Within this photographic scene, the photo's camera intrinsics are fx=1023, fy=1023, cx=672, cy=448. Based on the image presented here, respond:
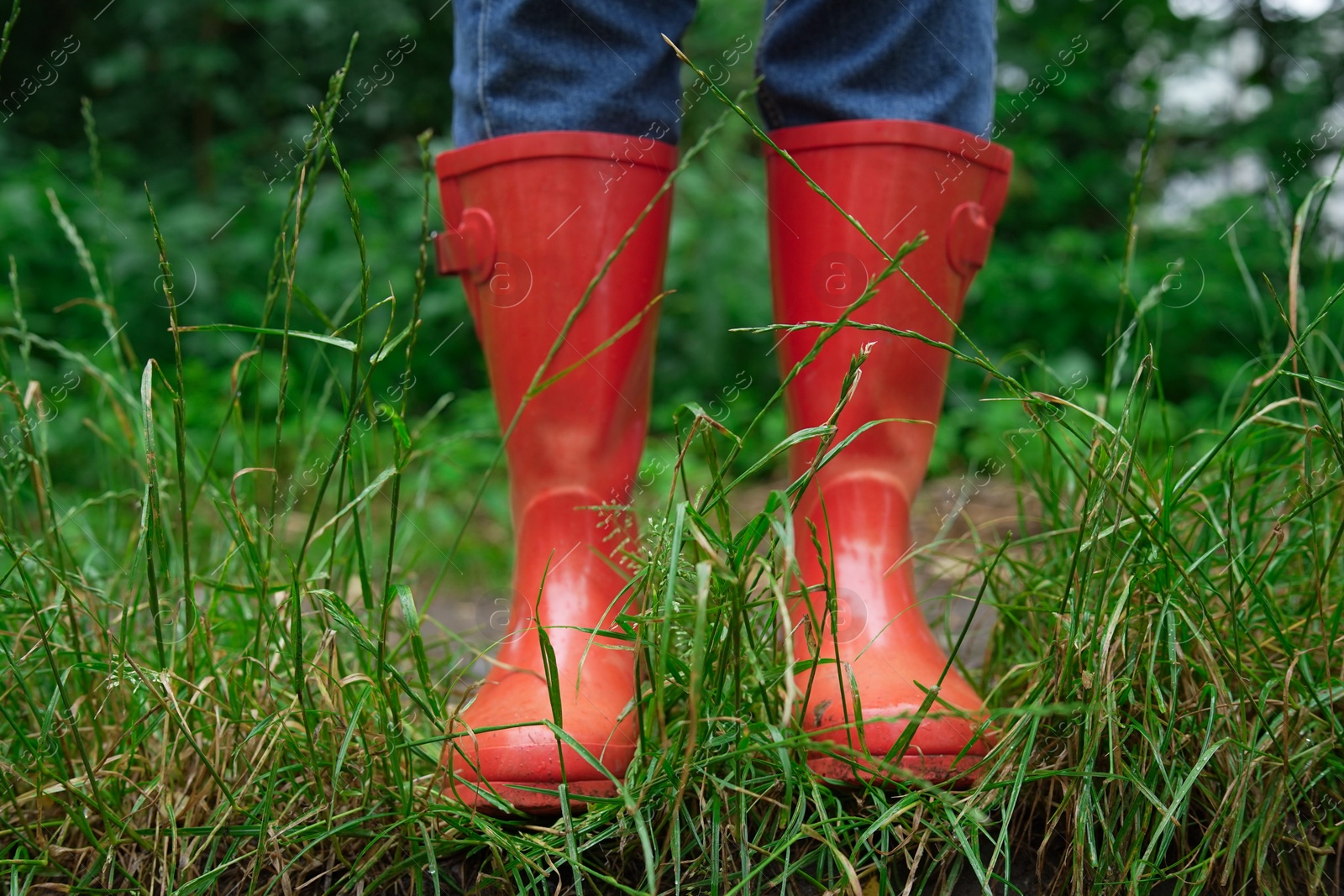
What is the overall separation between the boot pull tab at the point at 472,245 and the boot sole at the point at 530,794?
0.44m

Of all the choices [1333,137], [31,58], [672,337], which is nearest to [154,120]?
[31,58]

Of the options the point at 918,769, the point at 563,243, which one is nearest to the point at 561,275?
the point at 563,243

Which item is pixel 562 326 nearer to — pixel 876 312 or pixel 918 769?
pixel 876 312

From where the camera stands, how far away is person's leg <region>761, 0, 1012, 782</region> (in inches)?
33.4

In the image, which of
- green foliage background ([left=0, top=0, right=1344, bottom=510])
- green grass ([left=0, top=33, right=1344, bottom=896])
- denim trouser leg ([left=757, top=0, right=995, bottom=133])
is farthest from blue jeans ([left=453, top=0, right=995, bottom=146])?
green foliage background ([left=0, top=0, right=1344, bottom=510])

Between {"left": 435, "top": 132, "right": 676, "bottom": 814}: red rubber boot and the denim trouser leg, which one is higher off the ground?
the denim trouser leg

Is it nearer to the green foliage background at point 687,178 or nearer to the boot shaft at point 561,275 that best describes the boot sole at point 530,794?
the boot shaft at point 561,275

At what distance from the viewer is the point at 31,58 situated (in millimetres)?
3398

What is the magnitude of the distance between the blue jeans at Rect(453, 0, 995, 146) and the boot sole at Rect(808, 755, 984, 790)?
521mm

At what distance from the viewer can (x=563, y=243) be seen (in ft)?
2.86

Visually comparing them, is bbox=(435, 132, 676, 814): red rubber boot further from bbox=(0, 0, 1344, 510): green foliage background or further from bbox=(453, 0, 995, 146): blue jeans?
bbox=(0, 0, 1344, 510): green foliage background

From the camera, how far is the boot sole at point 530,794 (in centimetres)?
68

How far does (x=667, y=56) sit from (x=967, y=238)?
1.02 ft

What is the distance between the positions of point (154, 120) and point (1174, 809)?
12.0ft
